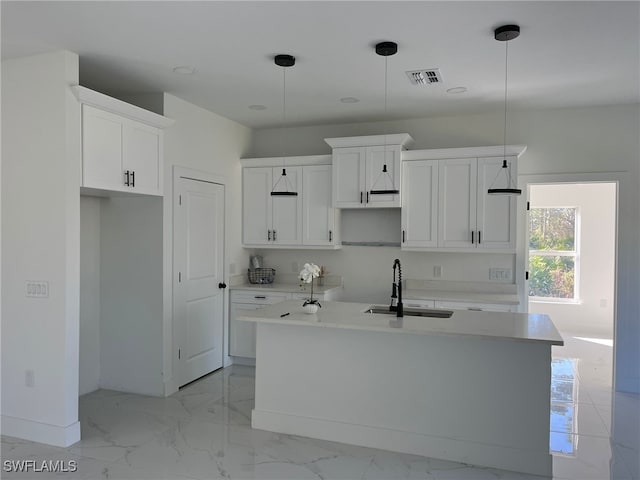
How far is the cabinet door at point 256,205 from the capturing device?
563 cm

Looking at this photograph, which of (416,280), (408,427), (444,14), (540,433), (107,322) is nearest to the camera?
(444,14)

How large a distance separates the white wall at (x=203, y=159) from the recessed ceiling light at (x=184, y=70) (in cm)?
65

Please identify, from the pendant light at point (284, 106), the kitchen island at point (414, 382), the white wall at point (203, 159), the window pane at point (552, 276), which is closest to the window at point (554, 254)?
the window pane at point (552, 276)

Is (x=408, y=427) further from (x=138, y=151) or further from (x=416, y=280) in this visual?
(x=138, y=151)

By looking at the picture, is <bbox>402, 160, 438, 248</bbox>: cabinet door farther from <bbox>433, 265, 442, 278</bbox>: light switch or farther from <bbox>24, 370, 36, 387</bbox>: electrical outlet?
<bbox>24, 370, 36, 387</bbox>: electrical outlet

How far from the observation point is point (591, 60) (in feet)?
11.7

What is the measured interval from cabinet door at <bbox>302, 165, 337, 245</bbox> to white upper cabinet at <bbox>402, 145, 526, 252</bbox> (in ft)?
2.70

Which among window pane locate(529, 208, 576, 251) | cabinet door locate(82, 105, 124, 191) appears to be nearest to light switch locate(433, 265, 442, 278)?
window pane locate(529, 208, 576, 251)

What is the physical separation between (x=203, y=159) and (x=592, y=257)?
586 cm

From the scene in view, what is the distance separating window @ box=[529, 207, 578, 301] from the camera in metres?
7.47

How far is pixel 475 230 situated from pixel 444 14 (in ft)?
8.28

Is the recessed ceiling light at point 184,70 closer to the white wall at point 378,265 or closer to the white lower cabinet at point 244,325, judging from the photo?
the white lower cabinet at point 244,325

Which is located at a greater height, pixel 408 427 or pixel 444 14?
pixel 444 14

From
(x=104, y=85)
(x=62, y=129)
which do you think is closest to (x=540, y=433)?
(x=62, y=129)
